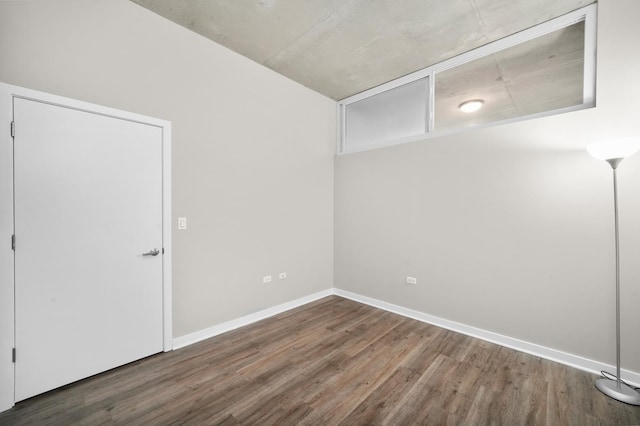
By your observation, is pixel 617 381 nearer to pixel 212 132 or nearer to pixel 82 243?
pixel 212 132

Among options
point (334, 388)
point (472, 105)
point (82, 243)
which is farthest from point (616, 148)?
point (82, 243)

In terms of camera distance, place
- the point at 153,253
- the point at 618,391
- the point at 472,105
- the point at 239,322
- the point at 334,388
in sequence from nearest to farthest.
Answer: the point at 618,391 → the point at 334,388 → the point at 153,253 → the point at 239,322 → the point at 472,105

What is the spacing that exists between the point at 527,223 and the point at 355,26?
2608mm

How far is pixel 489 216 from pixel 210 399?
10.2 ft

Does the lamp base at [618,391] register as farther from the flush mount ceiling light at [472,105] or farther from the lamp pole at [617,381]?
the flush mount ceiling light at [472,105]

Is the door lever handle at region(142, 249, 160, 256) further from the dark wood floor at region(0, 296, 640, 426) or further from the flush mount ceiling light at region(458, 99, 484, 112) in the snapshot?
the flush mount ceiling light at region(458, 99, 484, 112)

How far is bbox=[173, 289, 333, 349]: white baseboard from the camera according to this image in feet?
8.83

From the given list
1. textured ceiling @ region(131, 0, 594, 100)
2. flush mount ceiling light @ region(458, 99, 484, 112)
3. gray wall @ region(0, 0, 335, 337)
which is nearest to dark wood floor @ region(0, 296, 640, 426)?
gray wall @ region(0, 0, 335, 337)

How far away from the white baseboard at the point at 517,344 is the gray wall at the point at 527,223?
0.17ft

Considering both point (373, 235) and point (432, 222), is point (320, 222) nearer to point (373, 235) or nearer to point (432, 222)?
point (373, 235)

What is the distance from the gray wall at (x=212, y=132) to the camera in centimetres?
204

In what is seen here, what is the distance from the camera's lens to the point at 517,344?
2.64m

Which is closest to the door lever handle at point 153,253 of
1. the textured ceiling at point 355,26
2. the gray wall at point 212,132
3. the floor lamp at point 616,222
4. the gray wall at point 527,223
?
the gray wall at point 212,132

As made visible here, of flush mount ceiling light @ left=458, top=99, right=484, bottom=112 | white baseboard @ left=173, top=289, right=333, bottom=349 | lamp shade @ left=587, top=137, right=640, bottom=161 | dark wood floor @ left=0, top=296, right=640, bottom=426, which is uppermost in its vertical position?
flush mount ceiling light @ left=458, top=99, right=484, bottom=112
